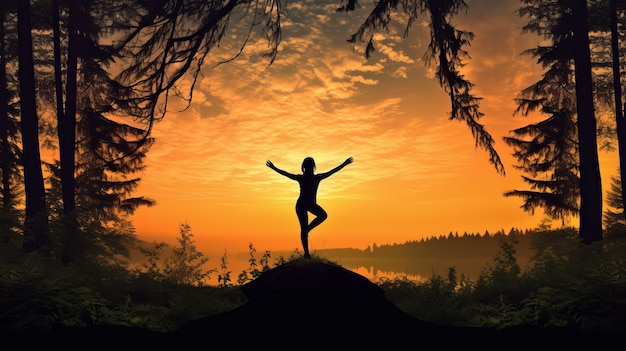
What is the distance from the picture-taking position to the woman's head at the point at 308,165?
9.47 meters

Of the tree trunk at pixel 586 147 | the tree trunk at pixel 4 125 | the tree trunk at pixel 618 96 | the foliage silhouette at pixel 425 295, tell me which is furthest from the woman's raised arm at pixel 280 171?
the tree trunk at pixel 4 125

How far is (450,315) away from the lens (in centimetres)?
1072

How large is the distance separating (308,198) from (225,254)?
836 centimetres

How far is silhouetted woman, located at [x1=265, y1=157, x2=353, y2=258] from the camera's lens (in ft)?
30.9

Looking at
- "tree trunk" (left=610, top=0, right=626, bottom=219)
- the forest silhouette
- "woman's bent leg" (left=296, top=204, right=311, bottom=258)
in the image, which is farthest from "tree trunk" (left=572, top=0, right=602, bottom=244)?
"woman's bent leg" (left=296, top=204, right=311, bottom=258)

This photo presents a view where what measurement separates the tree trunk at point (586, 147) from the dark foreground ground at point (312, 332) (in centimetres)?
933

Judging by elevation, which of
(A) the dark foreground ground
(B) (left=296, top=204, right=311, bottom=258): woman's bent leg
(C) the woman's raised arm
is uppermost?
(C) the woman's raised arm

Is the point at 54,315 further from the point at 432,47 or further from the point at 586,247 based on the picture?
the point at 586,247

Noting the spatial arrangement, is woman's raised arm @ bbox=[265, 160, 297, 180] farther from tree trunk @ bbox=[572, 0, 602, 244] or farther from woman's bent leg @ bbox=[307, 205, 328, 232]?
tree trunk @ bbox=[572, 0, 602, 244]

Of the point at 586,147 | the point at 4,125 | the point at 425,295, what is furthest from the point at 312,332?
the point at 4,125

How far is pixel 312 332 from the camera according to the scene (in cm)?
710

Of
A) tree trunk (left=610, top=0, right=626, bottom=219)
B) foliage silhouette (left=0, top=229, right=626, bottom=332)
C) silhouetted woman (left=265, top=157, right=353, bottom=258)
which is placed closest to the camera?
foliage silhouette (left=0, top=229, right=626, bottom=332)

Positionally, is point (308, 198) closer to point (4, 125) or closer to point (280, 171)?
point (280, 171)

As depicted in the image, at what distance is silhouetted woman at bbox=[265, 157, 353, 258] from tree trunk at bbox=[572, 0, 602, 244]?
9.73m
